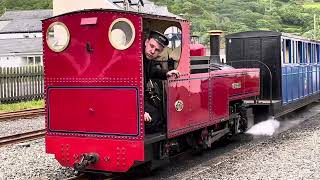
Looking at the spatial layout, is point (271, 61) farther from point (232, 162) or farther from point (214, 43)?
point (232, 162)

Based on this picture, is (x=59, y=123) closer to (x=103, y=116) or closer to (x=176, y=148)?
(x=103, y=116)

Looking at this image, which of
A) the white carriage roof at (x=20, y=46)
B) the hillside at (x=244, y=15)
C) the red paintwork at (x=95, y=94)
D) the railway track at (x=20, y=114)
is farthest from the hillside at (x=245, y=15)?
the red paintwork at (x=95, y=94)

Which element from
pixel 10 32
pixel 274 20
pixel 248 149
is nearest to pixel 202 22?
pixel 274 20

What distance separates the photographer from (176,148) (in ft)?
25.5

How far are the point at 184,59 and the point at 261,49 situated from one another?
5929 mm

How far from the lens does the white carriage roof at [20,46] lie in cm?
4909

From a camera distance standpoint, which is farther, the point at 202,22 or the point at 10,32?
the point at 10,32

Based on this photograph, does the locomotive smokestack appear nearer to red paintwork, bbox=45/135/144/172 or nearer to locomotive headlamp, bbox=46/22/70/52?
locomotive headlamp, bbox=46/22/70/52

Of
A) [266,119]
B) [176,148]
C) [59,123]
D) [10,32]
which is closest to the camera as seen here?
[59,123]

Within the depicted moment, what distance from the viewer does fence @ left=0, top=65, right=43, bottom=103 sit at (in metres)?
18.8

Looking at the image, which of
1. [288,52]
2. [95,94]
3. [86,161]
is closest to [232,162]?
[86,161]

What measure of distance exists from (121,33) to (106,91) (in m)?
0.81

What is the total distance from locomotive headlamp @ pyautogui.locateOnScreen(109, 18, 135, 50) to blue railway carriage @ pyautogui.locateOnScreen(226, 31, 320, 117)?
5.83 meters

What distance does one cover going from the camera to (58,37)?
7004mm
